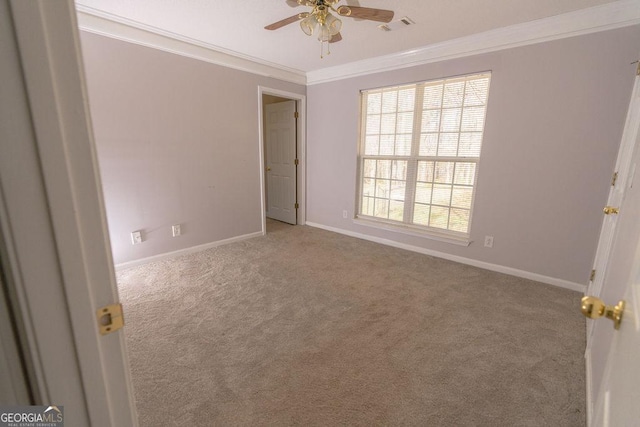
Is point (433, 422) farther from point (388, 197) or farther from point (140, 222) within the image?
point (140, 222)

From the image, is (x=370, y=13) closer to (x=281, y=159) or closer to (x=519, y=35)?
(x=519, y=35)

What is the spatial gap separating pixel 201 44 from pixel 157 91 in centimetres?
75

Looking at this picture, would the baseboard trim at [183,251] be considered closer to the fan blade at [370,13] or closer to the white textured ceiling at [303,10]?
the white textured ceiling at [303,10]

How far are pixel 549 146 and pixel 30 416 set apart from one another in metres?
3.56

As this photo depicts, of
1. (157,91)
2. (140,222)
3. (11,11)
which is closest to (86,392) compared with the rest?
(11,11)

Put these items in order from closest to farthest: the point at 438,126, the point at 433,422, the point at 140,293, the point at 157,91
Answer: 1. the point at 433,422
2. the point at 140,293
3. the point at 157,91
4. the point at 438,126

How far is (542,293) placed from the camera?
2576mm

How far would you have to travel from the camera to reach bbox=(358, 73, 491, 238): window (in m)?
3.09

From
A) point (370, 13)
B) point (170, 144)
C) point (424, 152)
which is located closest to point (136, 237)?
point (170, 144)

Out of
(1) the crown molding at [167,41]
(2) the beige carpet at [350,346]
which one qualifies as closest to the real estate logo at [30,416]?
(2) the beige carpet at [350,346]

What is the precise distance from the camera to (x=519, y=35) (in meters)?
2.63

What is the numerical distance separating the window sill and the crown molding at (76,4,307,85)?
97.3 inches

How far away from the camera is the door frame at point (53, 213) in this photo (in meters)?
0.40

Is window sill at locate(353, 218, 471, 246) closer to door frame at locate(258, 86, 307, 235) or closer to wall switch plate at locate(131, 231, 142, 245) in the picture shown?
door frame at locate(258, 86, 307, 235)
